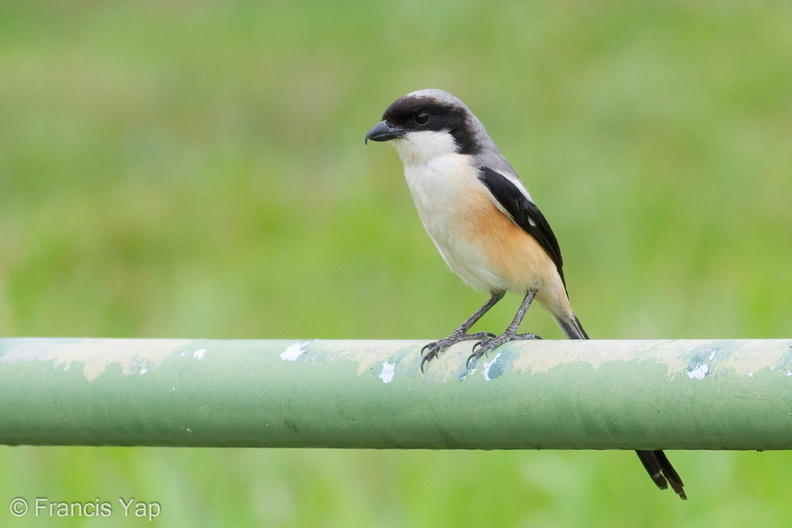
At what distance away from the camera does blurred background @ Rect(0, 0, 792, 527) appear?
12.3ft

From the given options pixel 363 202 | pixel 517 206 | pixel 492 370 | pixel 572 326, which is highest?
pixel 492 370

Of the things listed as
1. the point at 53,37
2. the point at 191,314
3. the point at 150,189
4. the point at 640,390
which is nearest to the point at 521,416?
the point at 640,390

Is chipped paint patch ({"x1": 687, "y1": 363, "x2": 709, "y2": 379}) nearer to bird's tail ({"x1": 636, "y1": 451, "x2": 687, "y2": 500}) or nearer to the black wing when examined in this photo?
bird's tail ({"x1": 636, "y1": 451, "x2": 687, "y2": 500})

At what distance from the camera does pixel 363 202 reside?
256 inches

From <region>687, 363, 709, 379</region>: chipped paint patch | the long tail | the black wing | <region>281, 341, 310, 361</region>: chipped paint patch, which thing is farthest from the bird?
<region>687, 363, 709, 379</region>: chipped paint patch

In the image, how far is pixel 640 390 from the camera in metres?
1.57

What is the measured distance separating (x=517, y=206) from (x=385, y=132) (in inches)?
16.9

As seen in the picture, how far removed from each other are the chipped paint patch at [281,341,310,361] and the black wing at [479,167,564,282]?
1510 mm

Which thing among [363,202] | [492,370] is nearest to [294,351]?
[492,370]

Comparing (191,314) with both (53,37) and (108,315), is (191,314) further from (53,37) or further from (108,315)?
(53,37)

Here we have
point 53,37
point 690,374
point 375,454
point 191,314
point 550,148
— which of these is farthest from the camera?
point 53,37

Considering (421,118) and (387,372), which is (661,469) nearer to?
(387,372)

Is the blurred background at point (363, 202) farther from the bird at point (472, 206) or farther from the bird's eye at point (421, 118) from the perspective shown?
the bird's eye at point (421, 118)

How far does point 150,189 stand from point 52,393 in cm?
624
